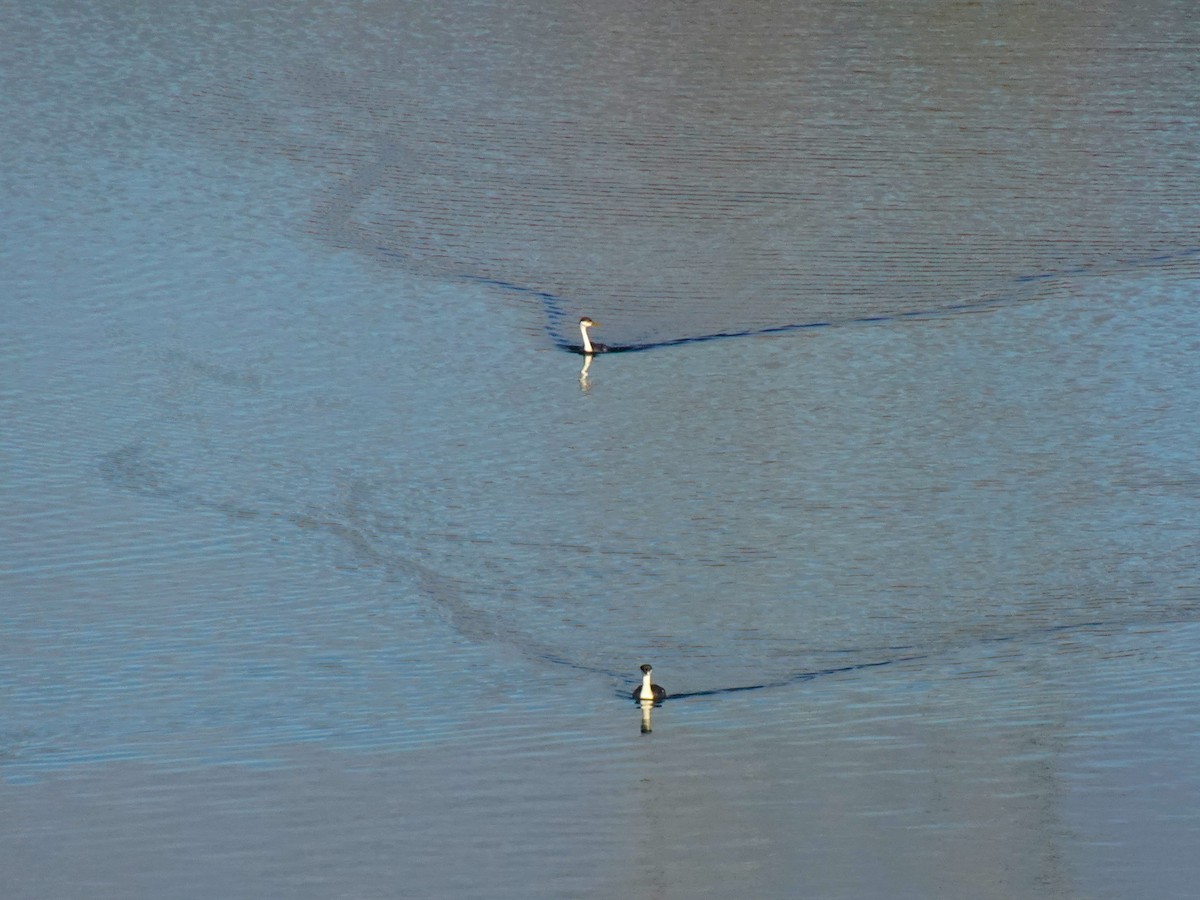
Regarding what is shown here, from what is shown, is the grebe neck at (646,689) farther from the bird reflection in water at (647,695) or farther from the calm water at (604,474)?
the calm water at (604,474)

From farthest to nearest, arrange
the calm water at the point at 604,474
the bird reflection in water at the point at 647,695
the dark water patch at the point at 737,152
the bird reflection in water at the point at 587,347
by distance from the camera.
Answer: the dark water patch at the point at 737,152 < the bird reflection in water at the point at 587,347 < the bird reflection in water at the point at 647,695 < the calm water at the point at 604,474

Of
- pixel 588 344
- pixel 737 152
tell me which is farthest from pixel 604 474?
pixel 737 152

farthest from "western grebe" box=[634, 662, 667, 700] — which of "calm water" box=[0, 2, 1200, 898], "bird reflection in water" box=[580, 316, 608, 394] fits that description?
"bird reflection in water" box=[580, 316, 608, 394]

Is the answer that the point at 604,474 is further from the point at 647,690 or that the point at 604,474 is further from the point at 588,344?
the point at 647,690

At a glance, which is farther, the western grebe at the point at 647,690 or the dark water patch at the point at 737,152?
the dark water patch at the point at 737,152

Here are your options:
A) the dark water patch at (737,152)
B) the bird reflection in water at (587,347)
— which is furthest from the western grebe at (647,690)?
the dark water patch at (737,152)

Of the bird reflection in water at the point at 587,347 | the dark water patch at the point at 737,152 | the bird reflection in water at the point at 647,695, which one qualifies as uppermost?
the dark water patch at the point at 737,152
